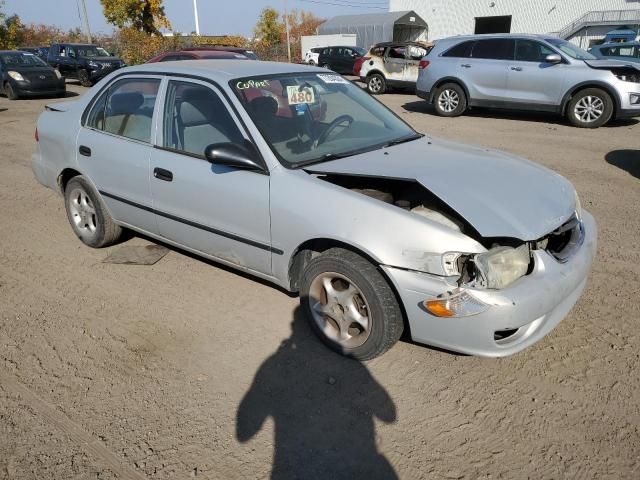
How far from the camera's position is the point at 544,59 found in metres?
10.5

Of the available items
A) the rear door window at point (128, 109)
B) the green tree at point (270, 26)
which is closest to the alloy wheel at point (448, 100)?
the rear door window at point (128, 109)

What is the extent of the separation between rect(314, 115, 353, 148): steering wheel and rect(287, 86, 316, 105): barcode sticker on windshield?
0.23 m

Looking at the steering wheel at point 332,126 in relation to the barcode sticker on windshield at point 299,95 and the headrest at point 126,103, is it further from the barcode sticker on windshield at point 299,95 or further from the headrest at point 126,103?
the headrest at point 126,103

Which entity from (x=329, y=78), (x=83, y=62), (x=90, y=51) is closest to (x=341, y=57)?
(x=90, y=51)

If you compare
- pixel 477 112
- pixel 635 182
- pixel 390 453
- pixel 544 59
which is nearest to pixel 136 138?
pixel 390 453

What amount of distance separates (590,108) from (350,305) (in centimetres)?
935

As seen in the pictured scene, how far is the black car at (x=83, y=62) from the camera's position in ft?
62.7

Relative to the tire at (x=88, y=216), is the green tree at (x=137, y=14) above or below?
above

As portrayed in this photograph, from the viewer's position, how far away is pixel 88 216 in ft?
15.6

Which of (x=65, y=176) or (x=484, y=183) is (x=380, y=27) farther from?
(x=484, y=183)

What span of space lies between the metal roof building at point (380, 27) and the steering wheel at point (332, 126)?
133ft

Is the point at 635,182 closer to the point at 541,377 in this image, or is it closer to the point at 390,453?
the point at 541,377

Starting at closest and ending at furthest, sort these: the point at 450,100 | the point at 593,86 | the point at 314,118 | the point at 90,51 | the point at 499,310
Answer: the point at 499,310, the point at 314,118, the point at 593,86, the point at 450,100, the point at 90,51

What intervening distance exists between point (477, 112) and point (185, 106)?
10.7 metres
